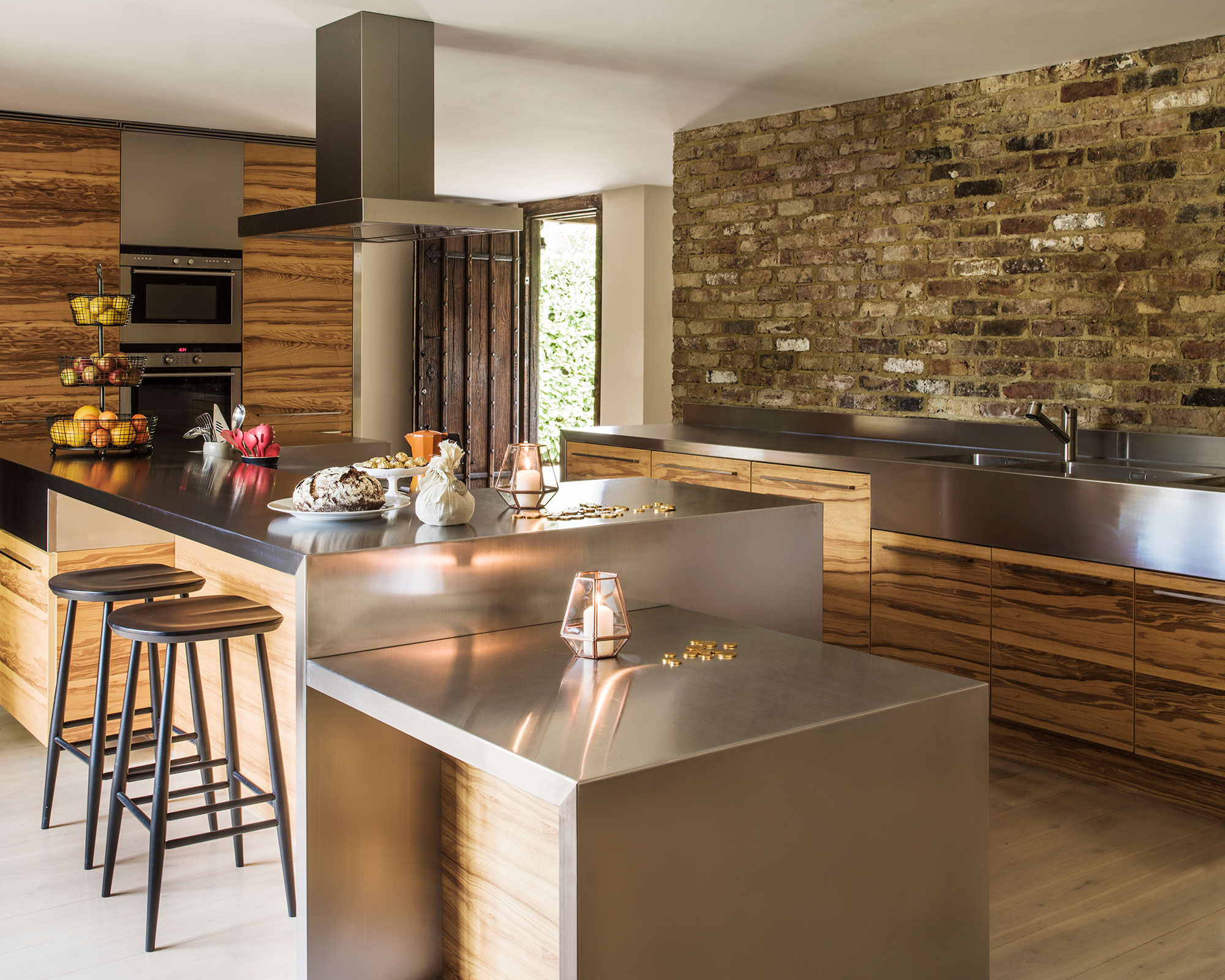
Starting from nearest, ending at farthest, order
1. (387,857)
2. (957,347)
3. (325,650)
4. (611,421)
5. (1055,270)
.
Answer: (325,650)
(387,857)
(1055,270)
(957,347)
(611,421)

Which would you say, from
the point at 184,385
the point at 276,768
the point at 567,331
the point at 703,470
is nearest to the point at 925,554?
the point at 703,470

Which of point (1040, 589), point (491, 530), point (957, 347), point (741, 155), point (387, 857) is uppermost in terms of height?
point (741, 155)

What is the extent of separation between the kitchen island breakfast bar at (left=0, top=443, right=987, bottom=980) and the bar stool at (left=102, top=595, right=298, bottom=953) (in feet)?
0.49

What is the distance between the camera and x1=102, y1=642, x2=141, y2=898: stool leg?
105 inches

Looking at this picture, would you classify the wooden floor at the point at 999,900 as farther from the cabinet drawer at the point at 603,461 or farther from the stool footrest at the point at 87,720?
the cabinet drawer at the point at 603,461

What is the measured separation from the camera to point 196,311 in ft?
20.2

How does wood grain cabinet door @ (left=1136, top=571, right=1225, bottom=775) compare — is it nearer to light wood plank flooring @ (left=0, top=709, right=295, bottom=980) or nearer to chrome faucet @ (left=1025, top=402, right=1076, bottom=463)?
chrome faucet @ (left=1025, top=402, right=1076, bottom=463)

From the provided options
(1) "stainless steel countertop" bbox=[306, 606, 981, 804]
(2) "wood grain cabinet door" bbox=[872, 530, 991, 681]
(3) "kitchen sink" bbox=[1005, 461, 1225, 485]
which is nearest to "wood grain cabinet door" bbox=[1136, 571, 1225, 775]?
(3) "kitchen sink" bbox=[1005, 461, 1225, 485]

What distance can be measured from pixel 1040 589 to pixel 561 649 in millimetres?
2076

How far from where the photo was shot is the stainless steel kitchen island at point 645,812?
1597 millimetres

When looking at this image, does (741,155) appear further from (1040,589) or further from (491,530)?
(491,530)

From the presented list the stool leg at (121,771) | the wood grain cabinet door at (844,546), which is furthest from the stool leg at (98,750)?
the wood grain cabinet door at (844,546)

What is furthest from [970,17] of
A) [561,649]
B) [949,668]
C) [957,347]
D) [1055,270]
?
[561,649]

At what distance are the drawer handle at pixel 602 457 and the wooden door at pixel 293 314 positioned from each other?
1597 mm
